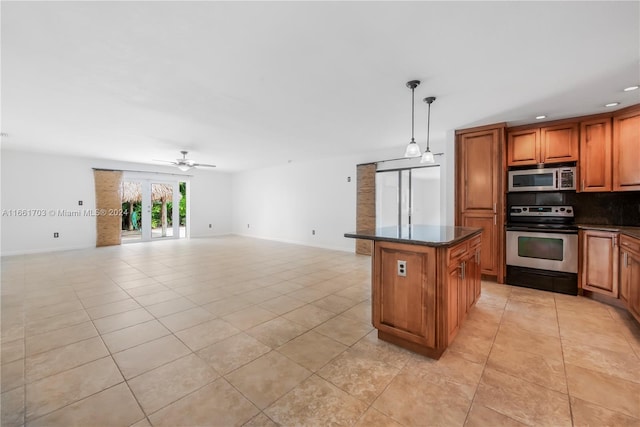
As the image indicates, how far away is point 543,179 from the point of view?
372 centimetres

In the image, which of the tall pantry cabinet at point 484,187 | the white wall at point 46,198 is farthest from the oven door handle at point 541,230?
the white wall at point 46,198

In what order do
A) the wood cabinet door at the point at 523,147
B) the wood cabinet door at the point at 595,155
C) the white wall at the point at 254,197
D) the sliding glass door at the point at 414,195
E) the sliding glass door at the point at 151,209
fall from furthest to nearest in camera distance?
1. the sliding glass door at the point at 151,209
2. the white wall at the point at 254,197
3. the sliding glass door at the point at 414,195
4. the wood cabinet door at the point at 523,147
5. the wood cabinet door at the point at 595,155

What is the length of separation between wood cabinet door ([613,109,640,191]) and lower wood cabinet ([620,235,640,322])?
79cm

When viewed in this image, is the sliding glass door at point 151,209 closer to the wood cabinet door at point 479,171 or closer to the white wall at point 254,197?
the white wall at point 254,197

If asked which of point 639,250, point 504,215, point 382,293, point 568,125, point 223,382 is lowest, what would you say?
point 223,382

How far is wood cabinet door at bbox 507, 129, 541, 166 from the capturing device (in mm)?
3764

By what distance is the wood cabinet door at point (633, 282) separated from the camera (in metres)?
2.50

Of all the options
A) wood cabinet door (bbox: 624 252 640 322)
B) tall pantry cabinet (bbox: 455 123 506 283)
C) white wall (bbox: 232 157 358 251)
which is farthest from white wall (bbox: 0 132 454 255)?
wood cabinet door (bbox: 624 252 640 322)

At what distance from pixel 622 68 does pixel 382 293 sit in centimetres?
289

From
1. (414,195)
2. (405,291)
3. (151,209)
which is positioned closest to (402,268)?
(405,291)

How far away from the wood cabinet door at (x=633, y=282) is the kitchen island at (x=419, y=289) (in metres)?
1.63

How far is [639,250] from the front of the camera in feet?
8.19

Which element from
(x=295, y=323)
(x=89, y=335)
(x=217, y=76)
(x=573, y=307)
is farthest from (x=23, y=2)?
(x=573, y=307)

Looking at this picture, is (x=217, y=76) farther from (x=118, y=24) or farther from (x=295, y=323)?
(x=295, y=323)
